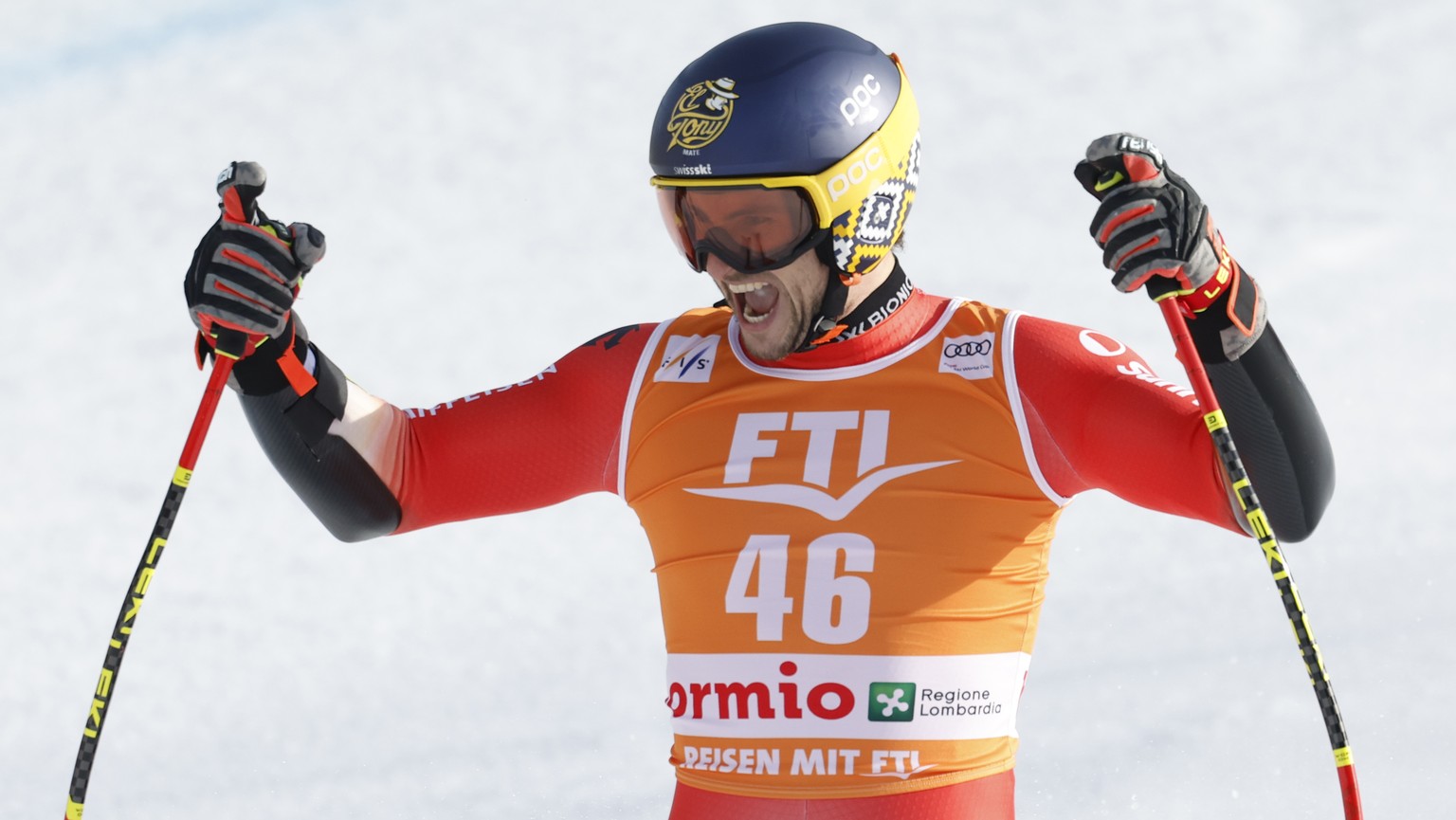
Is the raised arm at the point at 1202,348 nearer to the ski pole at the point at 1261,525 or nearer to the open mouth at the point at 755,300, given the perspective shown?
the ski pole at the point at 1261,525

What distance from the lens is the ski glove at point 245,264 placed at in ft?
10.4

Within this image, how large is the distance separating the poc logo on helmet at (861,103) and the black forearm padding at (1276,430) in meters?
0.87

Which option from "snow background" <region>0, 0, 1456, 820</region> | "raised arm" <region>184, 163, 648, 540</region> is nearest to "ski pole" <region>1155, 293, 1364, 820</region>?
"raised arm" <region>184, 163, 648, 540</region>

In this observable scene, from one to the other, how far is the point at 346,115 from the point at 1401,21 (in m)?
4.80

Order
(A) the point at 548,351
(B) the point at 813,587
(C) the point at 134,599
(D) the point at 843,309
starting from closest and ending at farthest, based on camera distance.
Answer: (C) the point at 134,599, (B) the point at 813,587, (D) the point at 843,309, (A) the point at 548,351

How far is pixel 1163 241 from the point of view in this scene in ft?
9.37

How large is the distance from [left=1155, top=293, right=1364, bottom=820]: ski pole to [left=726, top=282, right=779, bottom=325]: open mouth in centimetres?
82

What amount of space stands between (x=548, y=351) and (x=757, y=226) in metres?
3.62

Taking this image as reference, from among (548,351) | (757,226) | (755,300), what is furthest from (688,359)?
(548,351)

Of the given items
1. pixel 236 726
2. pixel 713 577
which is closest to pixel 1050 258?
pixel 236 726

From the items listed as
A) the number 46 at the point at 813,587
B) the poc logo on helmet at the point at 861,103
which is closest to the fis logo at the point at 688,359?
the number 46 at the point at 813,587

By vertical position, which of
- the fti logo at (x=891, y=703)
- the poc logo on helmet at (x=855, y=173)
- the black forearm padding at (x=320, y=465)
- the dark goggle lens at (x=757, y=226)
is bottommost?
the fti logo at (x=891, y=703)

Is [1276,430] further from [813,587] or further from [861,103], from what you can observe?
[861,103]

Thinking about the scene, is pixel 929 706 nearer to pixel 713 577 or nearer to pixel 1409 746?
pixel 713 577
